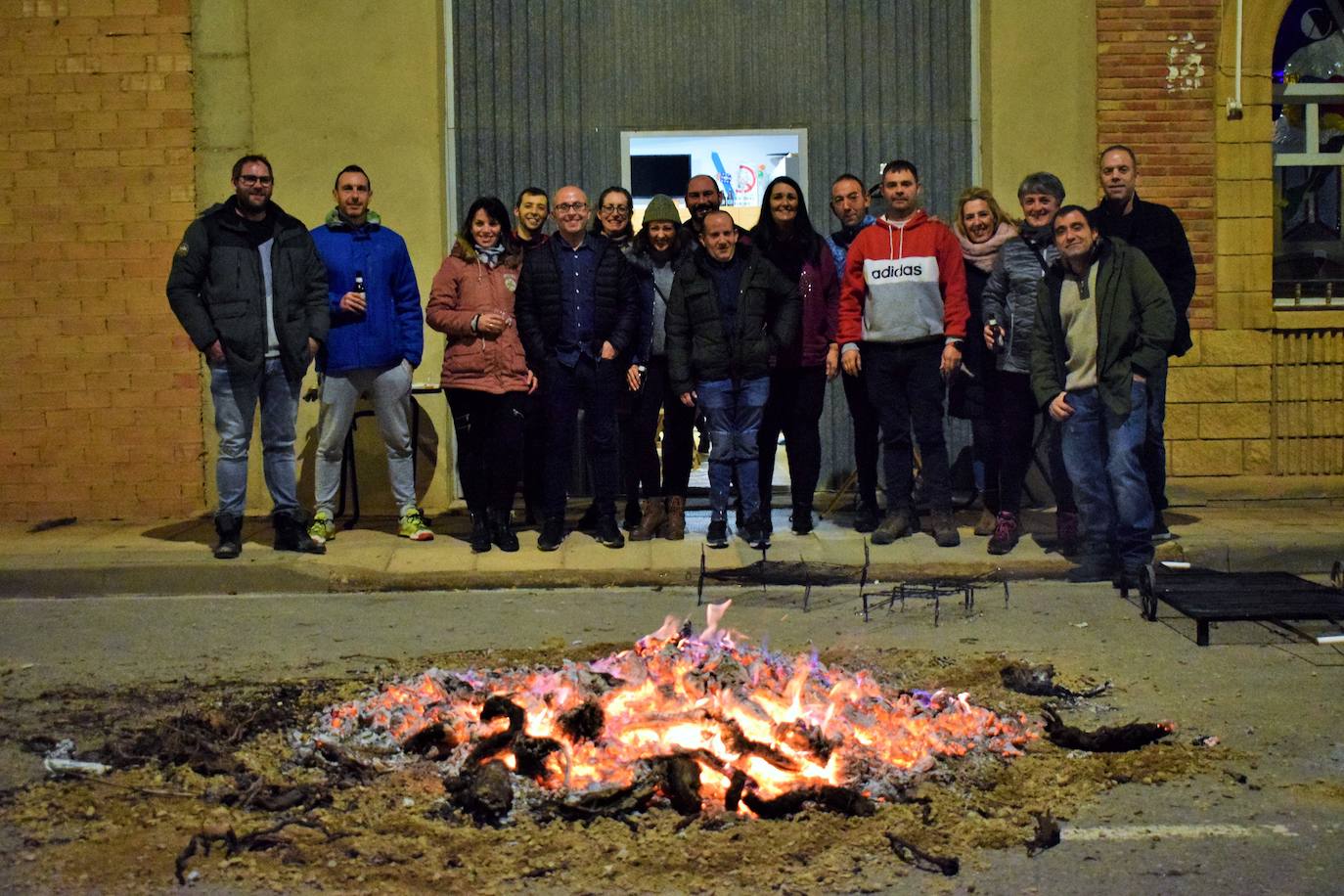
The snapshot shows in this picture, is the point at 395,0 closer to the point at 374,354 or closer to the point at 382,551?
the point at 374,354

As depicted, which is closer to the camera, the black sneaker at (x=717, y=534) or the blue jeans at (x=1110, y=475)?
the blue jeans at (x=1110, y=475)

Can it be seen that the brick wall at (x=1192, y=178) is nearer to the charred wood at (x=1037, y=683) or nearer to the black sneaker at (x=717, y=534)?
the black sneaker at (x=717, y=534)

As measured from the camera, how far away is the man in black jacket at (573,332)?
978 centimetres

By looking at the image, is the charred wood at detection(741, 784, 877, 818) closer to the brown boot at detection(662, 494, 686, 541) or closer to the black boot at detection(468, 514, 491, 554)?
the black boot at detection(468, 514, 491, 554)

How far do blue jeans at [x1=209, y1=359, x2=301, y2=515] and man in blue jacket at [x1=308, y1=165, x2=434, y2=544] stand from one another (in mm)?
283

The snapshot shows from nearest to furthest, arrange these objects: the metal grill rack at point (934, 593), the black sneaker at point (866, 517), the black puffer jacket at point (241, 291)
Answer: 1. the metal grill rack at point (934, 593)
2. the black puffer jacket at point (241, 291)
3. the black sneaker at point (866, 517)

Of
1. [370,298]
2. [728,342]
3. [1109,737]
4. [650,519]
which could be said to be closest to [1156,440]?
[728,342]

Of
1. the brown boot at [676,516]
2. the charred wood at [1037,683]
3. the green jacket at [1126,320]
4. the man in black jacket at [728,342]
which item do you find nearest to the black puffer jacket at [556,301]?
the man in black jacket at [728,342]

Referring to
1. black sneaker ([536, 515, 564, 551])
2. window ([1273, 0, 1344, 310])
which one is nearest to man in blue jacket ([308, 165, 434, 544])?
black sneaker ([536, 515, 564, 551])

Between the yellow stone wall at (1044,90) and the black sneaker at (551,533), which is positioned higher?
the yellow stone wall at (1044,90)

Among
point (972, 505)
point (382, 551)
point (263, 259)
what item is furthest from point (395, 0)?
point (972, 505)

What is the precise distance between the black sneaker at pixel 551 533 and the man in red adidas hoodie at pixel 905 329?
1.89m

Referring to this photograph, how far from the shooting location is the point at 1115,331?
8.73 metres

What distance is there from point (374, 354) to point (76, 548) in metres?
2.13
